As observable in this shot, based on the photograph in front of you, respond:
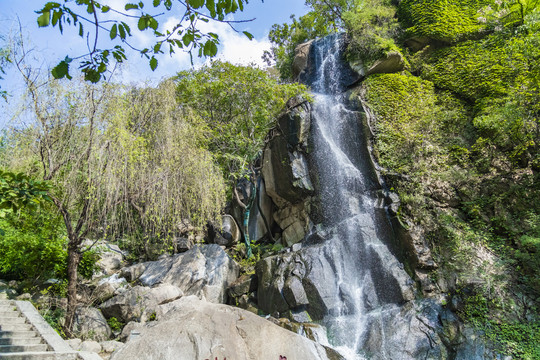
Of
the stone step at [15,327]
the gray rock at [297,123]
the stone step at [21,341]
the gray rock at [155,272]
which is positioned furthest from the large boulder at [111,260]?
the gray rock at [297,123]

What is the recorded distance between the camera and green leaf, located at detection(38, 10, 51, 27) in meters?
2.20

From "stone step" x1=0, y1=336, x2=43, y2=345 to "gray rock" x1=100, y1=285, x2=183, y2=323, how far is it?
200 cm

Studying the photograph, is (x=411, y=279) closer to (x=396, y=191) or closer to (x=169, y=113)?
(x=396, y=191)

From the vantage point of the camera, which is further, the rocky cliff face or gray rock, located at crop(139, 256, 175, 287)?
gray rock, located at crop(139, 256, 175, 287)

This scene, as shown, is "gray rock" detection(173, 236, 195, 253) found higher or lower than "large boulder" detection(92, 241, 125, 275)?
higher

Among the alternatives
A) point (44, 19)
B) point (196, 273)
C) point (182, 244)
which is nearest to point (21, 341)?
point (196, 273)

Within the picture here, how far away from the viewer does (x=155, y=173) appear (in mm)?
7281

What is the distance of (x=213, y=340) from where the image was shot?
3.90 metres

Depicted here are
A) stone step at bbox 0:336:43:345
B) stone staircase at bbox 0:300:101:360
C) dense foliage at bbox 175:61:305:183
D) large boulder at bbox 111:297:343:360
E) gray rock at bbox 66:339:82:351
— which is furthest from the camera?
dense foliage at bbox 175:61:305:183

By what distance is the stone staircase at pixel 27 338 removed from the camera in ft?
14.9

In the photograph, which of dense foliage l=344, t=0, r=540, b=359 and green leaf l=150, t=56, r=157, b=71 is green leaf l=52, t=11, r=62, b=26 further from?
dense foliage l=344, t=0, r=540, b=359

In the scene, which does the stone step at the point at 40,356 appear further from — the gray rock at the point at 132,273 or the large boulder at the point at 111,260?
the large boulder at the point at 111,260

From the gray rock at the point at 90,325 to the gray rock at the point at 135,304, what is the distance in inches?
14.5

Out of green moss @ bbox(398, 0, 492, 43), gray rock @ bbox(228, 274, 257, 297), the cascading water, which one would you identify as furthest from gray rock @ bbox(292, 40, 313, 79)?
gray rock @ bbox(228, 274, 257, 297)
